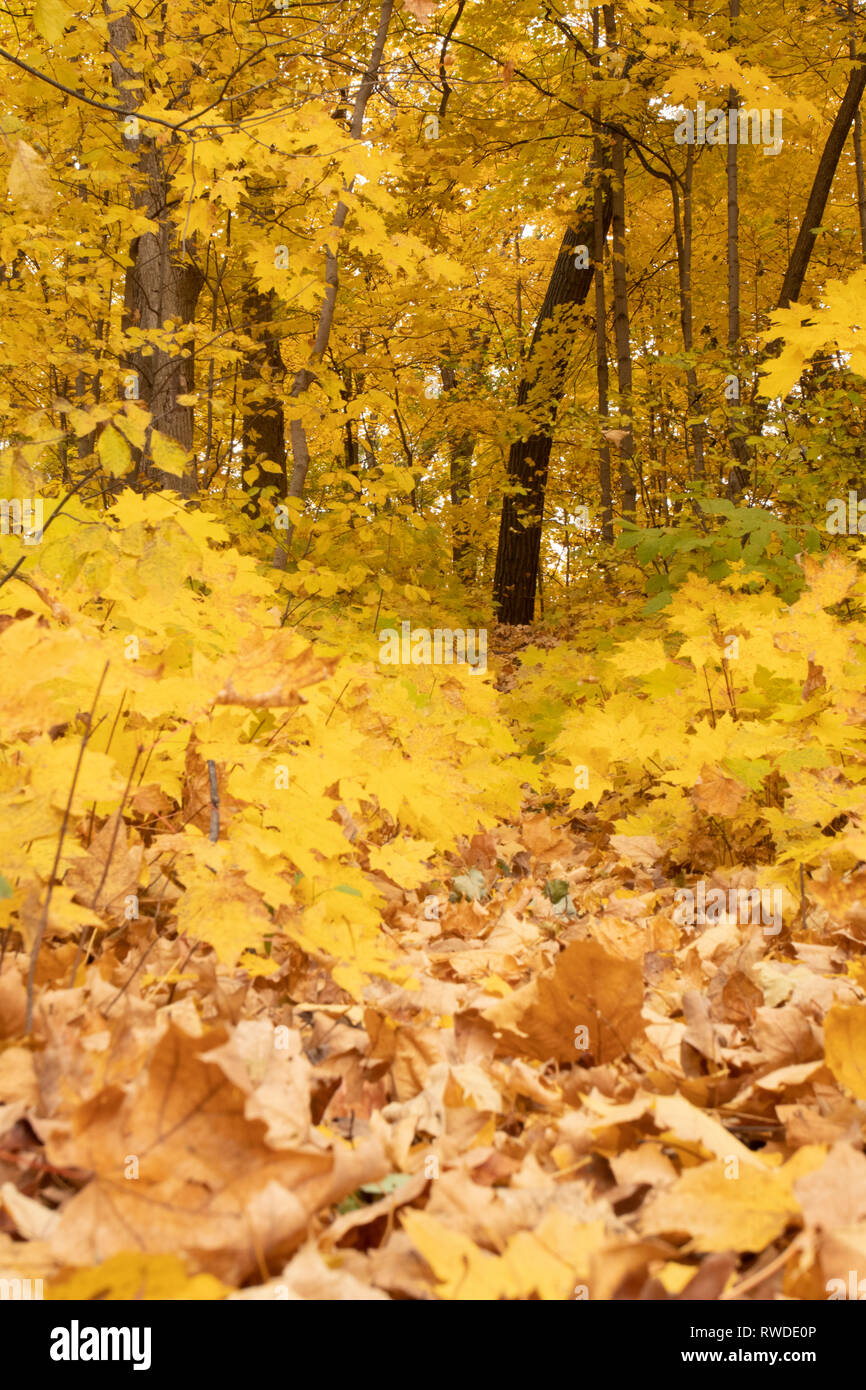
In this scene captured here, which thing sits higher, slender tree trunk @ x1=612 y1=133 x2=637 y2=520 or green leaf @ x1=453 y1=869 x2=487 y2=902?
slender tree trunk @ x1=612 y1=133 x2=637 y2=520

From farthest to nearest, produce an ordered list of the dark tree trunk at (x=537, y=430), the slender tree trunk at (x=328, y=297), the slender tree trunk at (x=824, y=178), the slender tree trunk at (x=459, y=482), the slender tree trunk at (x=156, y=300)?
1. the slender tree trunk at (x=459, y=482)
2. the dark tree trunk at (x=537, y=430)
3. the slender tree trunk at (x=824, y=178)
4. the slender tree trunk at (x=156, y=300)
5. the slender tree trunk at (x=328, y=297)

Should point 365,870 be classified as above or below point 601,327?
below

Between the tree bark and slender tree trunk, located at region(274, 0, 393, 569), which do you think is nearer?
slender tree trunk, located at region(274, 0, 393, 569)

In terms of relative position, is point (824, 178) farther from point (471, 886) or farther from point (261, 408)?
point (471, 886)

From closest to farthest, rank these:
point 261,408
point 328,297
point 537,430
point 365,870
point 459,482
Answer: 1. point 365,870
2. point 328,297
3. point 261,408
4. point 537,430
5. point 459,482

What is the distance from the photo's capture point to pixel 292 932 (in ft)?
4.99

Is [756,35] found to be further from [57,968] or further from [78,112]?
[57,968]

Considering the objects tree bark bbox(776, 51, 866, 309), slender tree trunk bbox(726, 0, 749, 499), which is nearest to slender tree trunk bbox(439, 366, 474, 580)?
tree bark bbox(776, 51, 866, 309)

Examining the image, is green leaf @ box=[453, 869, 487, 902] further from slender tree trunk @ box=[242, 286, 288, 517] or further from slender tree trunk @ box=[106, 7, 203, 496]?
slender tree trunk @ box=[242, 286, 288, 517]

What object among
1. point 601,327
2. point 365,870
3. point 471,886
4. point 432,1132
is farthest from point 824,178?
point 432,1132

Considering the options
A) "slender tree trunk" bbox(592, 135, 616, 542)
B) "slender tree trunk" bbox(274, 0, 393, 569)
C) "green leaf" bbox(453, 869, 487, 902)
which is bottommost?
"green leaf" bbox(453, 869, 487, 902)

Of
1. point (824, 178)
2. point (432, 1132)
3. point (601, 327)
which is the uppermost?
point (824, 178)

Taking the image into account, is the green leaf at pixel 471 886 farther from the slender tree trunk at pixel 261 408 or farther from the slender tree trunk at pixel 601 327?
the slender tree trunk at pixel 601 327

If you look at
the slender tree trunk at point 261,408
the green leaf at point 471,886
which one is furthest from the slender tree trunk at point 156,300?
the green leaf at point 471,886
